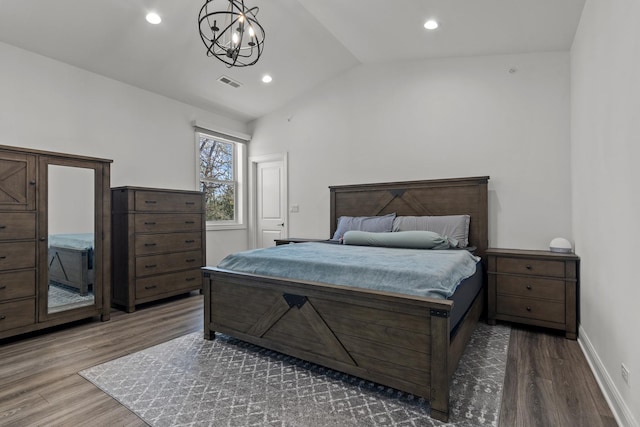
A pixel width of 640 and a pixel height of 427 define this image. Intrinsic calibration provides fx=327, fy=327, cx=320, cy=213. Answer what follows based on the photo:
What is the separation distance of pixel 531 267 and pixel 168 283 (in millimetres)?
3910

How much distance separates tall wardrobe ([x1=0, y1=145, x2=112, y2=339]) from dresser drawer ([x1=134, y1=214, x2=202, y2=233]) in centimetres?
42

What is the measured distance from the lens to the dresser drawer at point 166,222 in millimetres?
3727

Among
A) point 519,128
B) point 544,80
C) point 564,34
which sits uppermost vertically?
point 564,34

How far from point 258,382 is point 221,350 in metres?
0.62

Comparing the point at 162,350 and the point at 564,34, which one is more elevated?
the point at 564,34

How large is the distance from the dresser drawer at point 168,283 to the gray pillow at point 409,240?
2.22 m

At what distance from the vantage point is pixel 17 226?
8.96ft

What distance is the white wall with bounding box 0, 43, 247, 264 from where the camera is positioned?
10.4ft

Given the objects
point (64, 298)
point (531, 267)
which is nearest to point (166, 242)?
point (64, 298)

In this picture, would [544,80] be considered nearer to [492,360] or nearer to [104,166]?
[492,360]

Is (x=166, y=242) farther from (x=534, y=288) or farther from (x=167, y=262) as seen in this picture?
(x=534, y=288)

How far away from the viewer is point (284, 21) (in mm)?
3588

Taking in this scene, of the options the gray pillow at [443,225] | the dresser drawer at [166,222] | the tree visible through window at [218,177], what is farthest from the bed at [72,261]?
the gray pillow at [443,225]

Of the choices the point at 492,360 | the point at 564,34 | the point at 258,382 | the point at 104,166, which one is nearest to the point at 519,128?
the point at 564,34
